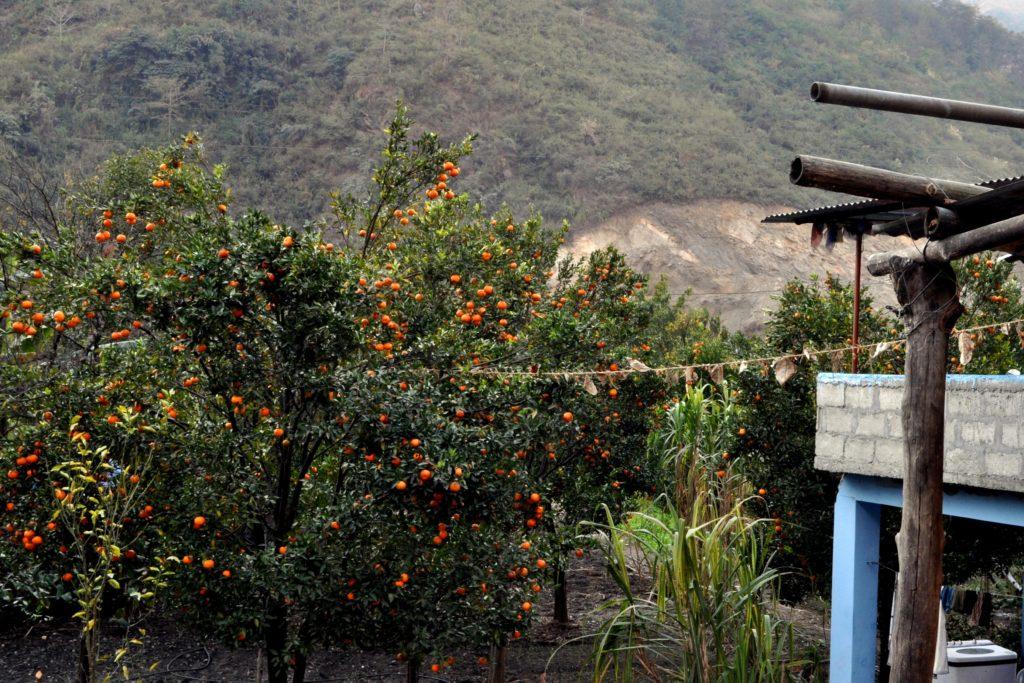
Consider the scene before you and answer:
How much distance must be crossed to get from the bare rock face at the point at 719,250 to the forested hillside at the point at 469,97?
82 cm

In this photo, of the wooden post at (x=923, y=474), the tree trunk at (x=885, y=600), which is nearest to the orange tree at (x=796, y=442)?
the tree trunk at (x=885, y=600)

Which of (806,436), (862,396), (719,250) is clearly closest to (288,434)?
(862,396)

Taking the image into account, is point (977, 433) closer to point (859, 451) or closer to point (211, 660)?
point (859, 451)

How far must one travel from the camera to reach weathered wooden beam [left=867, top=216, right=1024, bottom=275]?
3240 mm

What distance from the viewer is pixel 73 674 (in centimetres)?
787

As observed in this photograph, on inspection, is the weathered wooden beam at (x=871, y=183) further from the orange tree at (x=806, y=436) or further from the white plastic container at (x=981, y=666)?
the orange tree at (x=806, y=436)

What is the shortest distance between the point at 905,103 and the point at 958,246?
73cm

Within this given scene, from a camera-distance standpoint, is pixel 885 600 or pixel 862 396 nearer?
pixel 862 396

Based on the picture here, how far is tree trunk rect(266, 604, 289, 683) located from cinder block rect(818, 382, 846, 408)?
3487 mm

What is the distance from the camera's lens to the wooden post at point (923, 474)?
3.52 meters

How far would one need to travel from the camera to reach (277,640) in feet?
17.8

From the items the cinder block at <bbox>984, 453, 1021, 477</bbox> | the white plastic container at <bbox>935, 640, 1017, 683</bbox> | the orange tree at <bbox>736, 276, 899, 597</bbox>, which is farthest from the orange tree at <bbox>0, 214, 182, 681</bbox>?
the white plastic container at <bbox>935, 640, 1017, 683</bbox>

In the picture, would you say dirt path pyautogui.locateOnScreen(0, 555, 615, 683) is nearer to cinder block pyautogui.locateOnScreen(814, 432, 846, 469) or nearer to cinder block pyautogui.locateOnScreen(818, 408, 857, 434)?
cinder block pyautogui.locateOnScreen(814, 432, 846, 469)

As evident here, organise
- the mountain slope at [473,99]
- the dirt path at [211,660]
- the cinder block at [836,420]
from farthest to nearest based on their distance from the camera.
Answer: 1. the mountain slope at [473,99]
2. the dirt path at [211,660]
3. the cinder block at [836,420]
